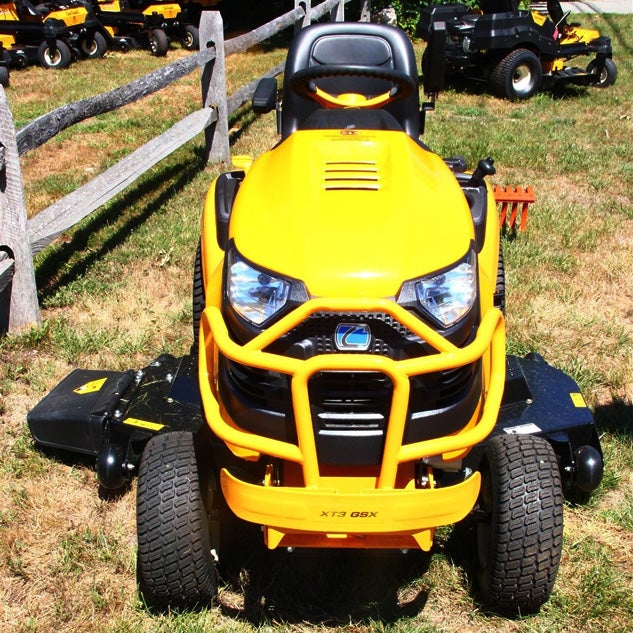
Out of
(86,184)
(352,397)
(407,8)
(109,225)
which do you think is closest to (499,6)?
(407,8)

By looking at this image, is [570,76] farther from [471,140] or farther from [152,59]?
[152,59]

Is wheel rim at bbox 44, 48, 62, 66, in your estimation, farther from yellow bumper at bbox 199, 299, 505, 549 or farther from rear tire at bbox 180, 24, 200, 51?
yellow bumper at bbox 199, 299, 505, 549

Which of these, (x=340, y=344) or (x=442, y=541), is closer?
(x=340, y=344)

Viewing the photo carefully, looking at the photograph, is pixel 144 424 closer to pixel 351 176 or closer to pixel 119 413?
pixel 119 413

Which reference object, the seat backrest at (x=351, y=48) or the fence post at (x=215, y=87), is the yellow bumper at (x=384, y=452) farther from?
the fence post at (x=215, y=87)

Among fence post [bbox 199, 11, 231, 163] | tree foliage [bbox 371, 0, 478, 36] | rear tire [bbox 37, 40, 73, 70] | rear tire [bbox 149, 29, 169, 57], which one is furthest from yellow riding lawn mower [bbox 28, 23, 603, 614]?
tree foliage [bbox 371, 0, 478, 36]

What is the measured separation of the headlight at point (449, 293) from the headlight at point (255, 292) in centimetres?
36

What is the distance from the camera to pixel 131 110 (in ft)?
26.3

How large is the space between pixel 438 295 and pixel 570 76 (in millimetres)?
7642

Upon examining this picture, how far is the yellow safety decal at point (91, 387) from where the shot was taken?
303 centimetres

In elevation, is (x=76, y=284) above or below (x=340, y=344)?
below

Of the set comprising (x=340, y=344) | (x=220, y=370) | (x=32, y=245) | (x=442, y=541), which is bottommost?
(x=442, y=541)

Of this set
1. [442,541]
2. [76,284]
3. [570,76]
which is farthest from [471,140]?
[442,541]

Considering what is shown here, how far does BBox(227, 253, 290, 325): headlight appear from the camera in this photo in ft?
6.80
